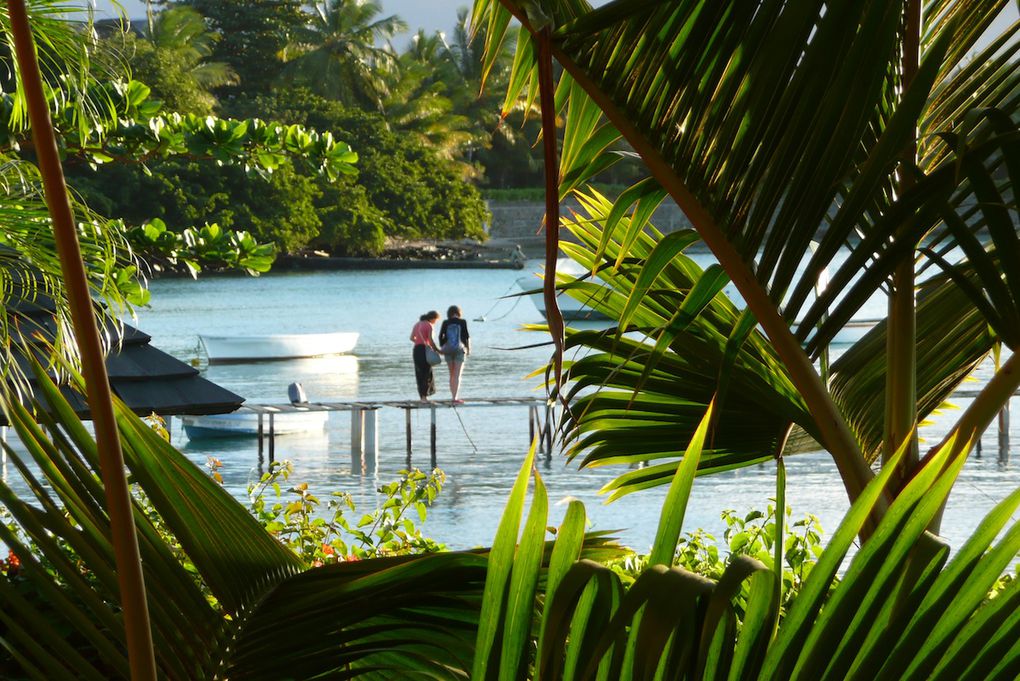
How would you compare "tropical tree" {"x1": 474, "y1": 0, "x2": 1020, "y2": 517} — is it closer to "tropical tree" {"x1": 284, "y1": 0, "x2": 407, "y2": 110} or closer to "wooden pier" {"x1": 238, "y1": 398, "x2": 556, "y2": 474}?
"wooden pier" {"x1": 238, "y1": 398, "x2": 556, "y2": 474}

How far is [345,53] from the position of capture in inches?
2640

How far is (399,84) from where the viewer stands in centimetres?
6581

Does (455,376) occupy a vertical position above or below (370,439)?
above

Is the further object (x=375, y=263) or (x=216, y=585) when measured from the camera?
(x=375, y=263)

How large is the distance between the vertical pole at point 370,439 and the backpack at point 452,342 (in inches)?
121

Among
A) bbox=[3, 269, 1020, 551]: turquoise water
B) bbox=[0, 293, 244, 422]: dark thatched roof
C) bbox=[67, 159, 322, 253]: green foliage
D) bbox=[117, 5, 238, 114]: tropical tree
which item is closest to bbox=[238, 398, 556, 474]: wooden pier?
bbox=[3, 269, 1020, 551]: turquoise water

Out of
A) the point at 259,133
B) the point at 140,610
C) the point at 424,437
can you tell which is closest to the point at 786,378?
the point at 140,610

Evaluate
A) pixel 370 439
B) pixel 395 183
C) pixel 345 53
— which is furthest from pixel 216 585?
pixel 345 53

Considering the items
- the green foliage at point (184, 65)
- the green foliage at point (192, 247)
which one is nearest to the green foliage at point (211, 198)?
the green foliage at point (184, 65)

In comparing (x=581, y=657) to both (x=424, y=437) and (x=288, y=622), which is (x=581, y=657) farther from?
(x=424, y=437)

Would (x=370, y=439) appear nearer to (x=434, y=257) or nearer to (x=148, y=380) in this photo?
(x=148, y=380)

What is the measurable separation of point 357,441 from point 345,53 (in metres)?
58.9

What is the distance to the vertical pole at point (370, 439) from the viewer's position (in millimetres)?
11023

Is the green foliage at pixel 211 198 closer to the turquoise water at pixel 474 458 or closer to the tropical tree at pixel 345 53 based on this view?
the turquoise water at pixel 474 458
